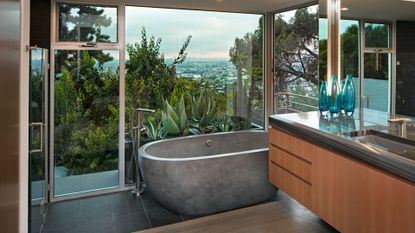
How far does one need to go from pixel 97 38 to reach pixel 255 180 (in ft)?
8.16

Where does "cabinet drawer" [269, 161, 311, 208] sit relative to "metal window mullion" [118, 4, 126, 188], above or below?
below

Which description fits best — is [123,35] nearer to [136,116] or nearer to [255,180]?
[136,116]

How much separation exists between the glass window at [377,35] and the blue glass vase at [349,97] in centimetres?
36

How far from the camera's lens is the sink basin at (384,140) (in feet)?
6.23

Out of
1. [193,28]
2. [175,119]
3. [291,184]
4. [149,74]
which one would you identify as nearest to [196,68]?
[193,28]

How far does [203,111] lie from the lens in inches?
175

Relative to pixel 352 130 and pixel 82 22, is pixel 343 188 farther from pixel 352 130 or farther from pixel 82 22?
pixel 82 22

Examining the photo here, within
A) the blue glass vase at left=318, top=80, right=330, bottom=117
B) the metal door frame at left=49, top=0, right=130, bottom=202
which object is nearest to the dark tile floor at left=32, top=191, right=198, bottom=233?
the metal door frame at left=49, top=0, right=130, bottom=202

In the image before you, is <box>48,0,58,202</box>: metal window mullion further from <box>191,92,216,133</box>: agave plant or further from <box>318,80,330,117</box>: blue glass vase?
<box>318,80,330,117</box>: blue glass vase

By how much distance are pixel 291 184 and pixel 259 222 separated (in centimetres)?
51

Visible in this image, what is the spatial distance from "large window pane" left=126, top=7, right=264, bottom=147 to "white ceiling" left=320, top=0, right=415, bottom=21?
181 cm

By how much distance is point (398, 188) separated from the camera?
1507 millimetres

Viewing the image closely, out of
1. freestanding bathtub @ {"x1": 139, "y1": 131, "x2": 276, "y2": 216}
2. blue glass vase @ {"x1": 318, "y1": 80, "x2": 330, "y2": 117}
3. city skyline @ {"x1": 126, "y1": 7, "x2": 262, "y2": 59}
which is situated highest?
city skyline @ {"x1": 126, "y1": 7, "x2": 262, "y2": 59}

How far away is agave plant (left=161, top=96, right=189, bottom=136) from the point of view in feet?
13.7
